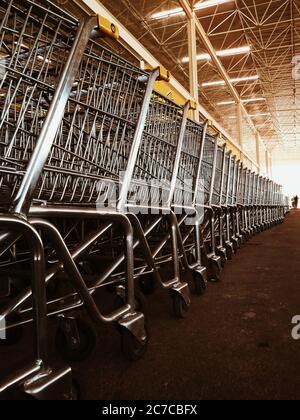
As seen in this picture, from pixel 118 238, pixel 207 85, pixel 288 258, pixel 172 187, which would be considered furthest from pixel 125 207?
pixel 207 85

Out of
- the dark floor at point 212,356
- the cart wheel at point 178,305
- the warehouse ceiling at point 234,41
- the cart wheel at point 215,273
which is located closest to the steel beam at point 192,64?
the warehouse ceiling at point 234,41

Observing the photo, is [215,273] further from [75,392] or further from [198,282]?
[75,392]

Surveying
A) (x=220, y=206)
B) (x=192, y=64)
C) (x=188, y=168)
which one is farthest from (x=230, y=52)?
(x=188, y=168)

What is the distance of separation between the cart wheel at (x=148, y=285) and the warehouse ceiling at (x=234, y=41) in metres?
6.98

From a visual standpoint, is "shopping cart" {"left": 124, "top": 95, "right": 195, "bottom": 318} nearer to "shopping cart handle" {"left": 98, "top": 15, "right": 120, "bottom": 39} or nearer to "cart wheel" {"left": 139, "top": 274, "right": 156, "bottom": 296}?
"cart wheel" {"left": 139, "top": 274, "right": 156, "bottom": 296}

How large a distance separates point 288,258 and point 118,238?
1.71m

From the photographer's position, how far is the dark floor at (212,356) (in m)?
0.96

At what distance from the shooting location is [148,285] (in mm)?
2055

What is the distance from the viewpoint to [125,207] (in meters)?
1.36

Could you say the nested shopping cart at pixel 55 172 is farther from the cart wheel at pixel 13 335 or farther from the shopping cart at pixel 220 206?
the shopping cart at pixel 220 206

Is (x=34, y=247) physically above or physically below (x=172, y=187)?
below

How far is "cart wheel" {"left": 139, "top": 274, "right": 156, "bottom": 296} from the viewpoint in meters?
2.04

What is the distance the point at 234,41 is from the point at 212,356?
11229 mm
